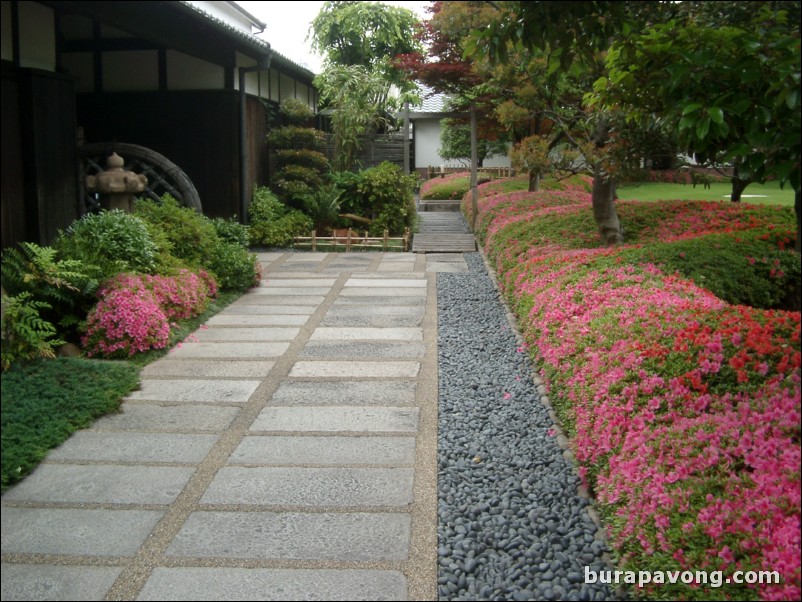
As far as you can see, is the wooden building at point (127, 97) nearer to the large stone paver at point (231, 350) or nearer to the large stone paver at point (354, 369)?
the large stone paver at point (231, 350)

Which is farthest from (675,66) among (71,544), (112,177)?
(112,177)

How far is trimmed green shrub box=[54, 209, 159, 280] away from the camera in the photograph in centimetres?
696

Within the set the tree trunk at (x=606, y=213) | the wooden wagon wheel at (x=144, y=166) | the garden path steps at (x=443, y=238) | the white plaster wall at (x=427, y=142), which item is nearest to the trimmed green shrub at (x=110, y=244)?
the wooden wagon wheel at (x=144, y=166)

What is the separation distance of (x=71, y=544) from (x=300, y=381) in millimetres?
2718

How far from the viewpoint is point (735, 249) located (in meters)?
7.03

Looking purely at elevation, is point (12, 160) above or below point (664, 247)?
above

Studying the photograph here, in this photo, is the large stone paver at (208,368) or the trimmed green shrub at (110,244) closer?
the large stone paver at (208,368)

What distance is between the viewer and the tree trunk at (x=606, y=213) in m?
8.83

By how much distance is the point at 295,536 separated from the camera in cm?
343

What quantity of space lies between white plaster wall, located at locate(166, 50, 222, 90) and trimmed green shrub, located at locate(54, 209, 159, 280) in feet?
18.2

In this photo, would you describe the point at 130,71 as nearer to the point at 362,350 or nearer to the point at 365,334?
the point at 365,334

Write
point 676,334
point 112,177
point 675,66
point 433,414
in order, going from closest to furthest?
point 675,66
point 676,334
point 433,414
point 112,177

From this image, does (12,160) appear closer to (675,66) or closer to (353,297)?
(353,297)

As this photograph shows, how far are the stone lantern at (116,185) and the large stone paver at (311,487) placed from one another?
571 cm
